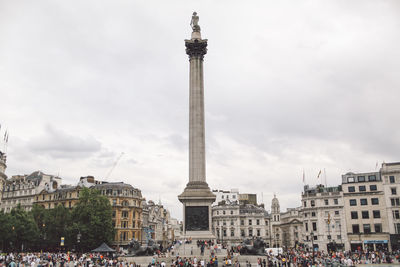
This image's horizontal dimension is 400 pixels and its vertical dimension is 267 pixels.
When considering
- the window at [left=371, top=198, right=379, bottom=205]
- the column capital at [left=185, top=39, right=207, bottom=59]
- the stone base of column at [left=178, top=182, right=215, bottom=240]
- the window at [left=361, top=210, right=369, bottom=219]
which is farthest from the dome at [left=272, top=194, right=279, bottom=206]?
the stone base of column at [left=178, top=182, right=215, bottom=240]

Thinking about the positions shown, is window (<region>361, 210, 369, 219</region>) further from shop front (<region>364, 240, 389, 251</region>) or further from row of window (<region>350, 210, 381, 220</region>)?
shop front (<region>364, 240, 389, 251</region>)

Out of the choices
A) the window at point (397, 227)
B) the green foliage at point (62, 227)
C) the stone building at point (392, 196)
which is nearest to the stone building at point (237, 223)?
the stone building at point (392, 196)

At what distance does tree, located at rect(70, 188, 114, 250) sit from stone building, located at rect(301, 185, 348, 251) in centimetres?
4429

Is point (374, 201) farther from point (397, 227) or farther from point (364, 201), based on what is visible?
point (397, 227)

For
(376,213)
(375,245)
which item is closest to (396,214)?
(376,213)

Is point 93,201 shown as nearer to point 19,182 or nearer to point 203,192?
point 203,192

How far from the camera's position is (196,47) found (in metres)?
56.9

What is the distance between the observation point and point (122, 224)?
92312 millimetres

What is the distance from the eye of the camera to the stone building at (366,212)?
245 feet

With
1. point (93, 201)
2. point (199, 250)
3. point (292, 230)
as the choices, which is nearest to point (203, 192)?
point (199, 250)

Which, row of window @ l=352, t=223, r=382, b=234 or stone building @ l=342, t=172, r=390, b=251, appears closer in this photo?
stone building @ l=342, t=172, r=390, b=251

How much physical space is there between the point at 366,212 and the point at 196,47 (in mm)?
51829

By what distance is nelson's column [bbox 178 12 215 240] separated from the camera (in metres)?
47.2

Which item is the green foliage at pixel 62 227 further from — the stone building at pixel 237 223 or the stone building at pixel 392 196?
the stone building at pixel 392 196
